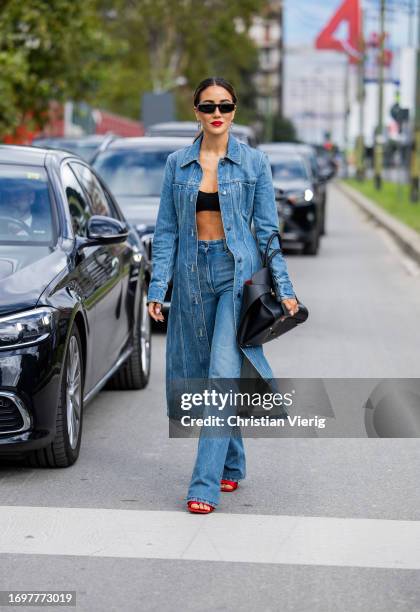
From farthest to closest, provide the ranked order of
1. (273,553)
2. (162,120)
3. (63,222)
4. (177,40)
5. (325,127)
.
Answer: (325,127) < (177,40) < (162,120) < (63,222) < (273,553)

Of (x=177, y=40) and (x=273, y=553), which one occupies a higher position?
(x=273, y=553)

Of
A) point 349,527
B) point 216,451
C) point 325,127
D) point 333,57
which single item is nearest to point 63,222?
point 216,451

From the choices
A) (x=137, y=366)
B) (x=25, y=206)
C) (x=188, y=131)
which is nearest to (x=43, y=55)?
(x=188, y=131)

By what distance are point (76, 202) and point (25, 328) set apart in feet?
6.00

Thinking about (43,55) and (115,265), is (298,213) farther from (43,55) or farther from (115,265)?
(115,265)

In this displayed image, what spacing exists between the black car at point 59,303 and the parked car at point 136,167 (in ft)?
12.8

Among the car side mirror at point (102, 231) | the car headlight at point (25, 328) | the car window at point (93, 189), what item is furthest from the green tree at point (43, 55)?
the car headlight at point (25, 328)

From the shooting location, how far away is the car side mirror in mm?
7848

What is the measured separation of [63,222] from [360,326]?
18.3 feet

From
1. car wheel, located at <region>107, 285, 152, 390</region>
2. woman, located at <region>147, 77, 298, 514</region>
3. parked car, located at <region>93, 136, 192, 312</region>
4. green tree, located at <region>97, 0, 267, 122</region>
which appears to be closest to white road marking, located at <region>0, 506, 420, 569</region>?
woman, located at <region>147, 77, 298, 514</region>

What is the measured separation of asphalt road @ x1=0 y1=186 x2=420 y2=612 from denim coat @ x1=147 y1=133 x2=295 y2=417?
22.7 inches

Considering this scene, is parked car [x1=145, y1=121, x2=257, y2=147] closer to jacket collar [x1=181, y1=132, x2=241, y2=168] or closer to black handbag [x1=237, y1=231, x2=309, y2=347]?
jacket collar [x1=181, y1=132, x2=241, y2=168]

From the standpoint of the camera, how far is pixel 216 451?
19.9 ft

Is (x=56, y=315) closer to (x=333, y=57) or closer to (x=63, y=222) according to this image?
(x=63, y=222)
